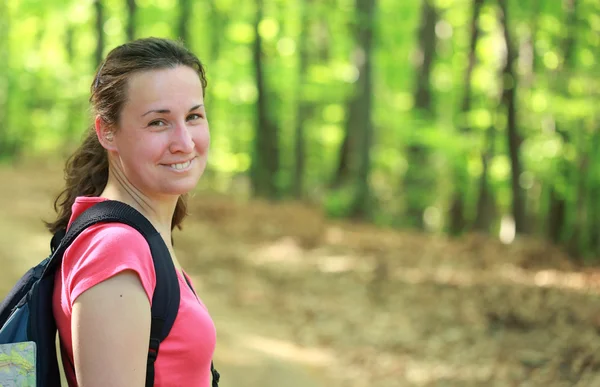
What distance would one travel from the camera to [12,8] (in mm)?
25734

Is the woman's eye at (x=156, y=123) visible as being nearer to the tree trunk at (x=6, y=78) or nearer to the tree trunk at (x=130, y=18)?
the tree trunk at (x=130, y=18)

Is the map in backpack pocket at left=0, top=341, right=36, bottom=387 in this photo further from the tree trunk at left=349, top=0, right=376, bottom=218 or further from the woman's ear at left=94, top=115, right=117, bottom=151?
the tree trunk at left=349, top=0, right=376, bottom=218

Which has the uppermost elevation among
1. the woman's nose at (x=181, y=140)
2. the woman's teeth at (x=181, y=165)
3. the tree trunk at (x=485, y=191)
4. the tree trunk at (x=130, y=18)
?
the tree trunk at (x=130, y=18)

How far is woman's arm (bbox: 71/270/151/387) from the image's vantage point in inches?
62.4

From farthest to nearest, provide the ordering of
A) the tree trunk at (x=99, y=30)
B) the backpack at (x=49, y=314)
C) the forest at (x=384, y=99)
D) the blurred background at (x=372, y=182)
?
the tree trunk at (x=99, y=30) → the forest at (x=384, y=99) → the blurred background at (x=372, y=182) → the backpack at (x=49, y=314)

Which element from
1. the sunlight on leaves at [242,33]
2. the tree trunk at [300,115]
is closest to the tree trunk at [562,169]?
the tree trunk at [300,115]

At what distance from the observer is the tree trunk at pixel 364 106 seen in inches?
559

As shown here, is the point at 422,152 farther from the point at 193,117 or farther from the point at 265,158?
the point at 193,117

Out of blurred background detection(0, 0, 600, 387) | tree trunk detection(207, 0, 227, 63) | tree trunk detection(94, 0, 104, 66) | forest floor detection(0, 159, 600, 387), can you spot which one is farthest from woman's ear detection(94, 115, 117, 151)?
tree trunk detection(207, 0, 227, 63)

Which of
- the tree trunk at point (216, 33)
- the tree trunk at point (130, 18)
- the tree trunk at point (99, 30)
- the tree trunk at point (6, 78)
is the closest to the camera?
the tree trunk at point (130, 18)

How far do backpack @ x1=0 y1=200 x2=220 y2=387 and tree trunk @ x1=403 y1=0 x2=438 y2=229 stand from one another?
55.6ft

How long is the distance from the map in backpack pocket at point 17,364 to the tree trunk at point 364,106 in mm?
13088

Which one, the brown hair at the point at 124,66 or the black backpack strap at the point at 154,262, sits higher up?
the brown hair at the point at 124,66

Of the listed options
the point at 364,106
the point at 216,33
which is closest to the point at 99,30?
the point at 216,33
